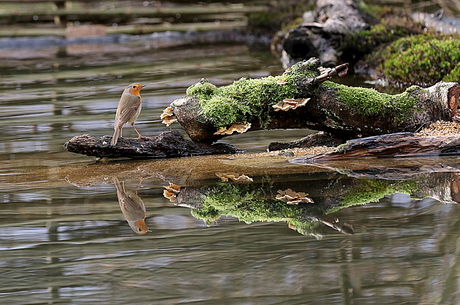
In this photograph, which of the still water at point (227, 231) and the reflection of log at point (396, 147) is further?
the reflection of log at point (396, 147)

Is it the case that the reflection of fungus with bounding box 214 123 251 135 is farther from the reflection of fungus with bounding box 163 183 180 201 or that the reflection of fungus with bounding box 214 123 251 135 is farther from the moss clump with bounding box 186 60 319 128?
the reflection of fungus with bounding box 163 183 180 201

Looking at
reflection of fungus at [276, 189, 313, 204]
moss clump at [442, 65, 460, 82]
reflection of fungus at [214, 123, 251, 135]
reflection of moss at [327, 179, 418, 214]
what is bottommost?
moss clump at [442, 65, 460, 82]

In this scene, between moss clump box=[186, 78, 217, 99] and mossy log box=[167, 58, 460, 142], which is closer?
mossy log box=[167, 58, 460, 142]

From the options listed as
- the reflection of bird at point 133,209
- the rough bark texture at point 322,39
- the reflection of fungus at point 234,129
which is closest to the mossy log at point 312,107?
the reflection of fungus at point 234,129

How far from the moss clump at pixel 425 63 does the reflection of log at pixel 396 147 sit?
3.73 meters

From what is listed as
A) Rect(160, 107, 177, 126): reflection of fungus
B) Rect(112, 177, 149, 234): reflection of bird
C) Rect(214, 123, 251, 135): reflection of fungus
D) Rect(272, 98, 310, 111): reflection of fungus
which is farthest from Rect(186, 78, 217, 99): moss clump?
Rect(112, 177, 149, 234): reflection of bird

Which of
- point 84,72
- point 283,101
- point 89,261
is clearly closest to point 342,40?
point 84,72

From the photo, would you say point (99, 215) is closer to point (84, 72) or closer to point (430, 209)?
point (430, 209)

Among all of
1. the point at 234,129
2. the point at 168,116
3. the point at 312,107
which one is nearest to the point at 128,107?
A: the point at 168,116

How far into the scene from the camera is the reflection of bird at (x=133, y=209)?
3784 mm

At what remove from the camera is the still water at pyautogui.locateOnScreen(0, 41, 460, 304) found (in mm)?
2914

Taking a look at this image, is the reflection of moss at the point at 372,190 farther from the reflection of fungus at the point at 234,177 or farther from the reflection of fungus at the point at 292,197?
the reflection of fungus at the point at 234,177

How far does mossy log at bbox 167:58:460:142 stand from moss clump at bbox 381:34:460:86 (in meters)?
3.44

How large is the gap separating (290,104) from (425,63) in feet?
15.7
